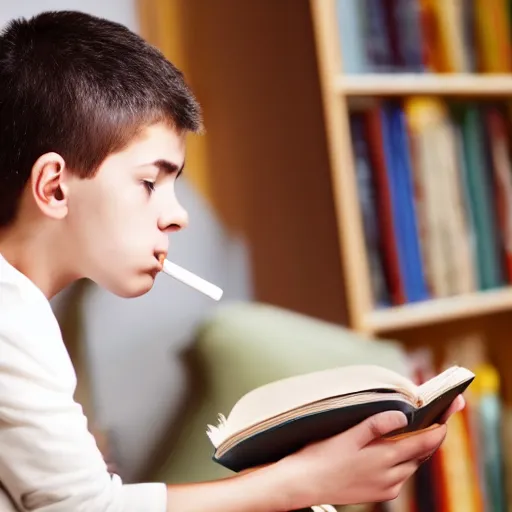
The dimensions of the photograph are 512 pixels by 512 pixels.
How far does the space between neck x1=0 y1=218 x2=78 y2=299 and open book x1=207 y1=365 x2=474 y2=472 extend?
0.66 feet

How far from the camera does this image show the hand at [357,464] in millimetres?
624

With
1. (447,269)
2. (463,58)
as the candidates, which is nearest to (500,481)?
(447,269)

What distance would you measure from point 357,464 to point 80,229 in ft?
1.07

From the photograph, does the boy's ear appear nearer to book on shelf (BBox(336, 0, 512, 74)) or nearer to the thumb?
the thumb

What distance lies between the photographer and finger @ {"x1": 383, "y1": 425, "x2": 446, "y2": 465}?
2.13ft

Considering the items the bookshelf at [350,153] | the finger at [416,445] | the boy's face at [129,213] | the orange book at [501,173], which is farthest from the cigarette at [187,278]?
the orange book at [501,173]

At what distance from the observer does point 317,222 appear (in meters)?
1.05

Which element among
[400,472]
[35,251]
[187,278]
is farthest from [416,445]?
[35,251]

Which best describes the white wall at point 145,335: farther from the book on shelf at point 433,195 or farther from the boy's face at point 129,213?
the book on shelf at point 433,195

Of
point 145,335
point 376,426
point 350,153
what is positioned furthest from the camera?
point 350,153

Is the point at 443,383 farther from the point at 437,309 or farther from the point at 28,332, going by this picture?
the point at 437,309

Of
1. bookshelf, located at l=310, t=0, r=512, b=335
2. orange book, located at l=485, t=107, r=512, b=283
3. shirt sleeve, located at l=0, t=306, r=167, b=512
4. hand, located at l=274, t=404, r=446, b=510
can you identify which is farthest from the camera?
orange book, located at l=485, t=107, r=512, b=283

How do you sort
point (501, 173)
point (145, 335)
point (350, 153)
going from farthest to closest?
1. point (501, 173)
2. point (350, 153)
3. point (145, 335)

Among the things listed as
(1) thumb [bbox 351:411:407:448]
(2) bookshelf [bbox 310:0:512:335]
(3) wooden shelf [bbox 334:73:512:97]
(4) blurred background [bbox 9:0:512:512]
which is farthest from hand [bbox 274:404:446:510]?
(3) wooden shelf [bbox 334:73:512:97]
